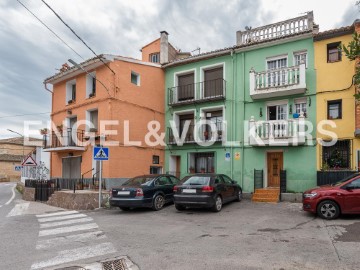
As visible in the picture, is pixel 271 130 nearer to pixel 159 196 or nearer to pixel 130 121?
pixel 159 196

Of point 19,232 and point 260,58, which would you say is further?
point 260,58

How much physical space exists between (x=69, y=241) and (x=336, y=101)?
41.3 ft

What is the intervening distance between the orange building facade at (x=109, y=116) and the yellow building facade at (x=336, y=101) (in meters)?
9.18

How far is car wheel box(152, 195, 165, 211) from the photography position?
1127cm

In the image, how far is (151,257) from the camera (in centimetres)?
559

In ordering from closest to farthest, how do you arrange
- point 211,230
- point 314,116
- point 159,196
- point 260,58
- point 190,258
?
point 190,258 < point 211,230 < point 159,196 < point 314,116 < point 260,58

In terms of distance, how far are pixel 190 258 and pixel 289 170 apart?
33.2ft

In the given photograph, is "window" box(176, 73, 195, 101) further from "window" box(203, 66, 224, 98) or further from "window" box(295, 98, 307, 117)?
"window" box(295, 98, 307, 117)

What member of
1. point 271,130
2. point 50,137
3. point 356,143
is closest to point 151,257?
point 271,130

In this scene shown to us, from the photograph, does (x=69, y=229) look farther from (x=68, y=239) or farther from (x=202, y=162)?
(x=202, y=162)

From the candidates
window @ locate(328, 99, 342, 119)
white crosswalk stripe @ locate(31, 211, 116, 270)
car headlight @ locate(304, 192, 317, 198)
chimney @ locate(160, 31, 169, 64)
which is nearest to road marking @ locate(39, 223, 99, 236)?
white crosswalk stripe @ locate(31, 211, 116, 270)

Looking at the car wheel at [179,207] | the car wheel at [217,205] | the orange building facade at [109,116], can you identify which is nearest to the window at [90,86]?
the orange building facade at [109,116]

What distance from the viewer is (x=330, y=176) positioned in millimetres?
12641

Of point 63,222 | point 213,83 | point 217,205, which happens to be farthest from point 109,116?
point 217,205
